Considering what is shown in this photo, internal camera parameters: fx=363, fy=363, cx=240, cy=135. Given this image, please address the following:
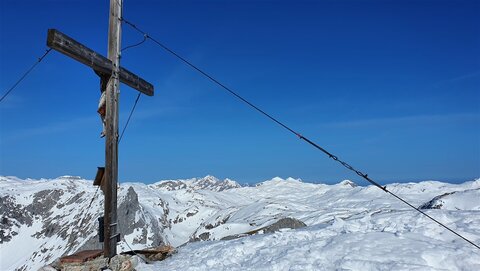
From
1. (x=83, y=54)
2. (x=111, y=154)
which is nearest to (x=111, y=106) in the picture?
(x=111, y=154)

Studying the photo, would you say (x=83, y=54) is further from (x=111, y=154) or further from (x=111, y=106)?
(x=111, y=154)

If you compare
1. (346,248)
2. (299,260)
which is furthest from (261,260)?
(346,248)

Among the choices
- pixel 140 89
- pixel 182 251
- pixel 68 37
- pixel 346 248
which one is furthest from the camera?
pixel 182 251

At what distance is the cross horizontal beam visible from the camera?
9.34 metres

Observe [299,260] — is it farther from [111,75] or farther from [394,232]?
[111,75]

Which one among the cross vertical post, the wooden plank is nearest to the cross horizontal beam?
the cross vertical post

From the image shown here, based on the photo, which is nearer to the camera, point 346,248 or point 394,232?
point 346,248

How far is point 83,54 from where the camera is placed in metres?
10.2

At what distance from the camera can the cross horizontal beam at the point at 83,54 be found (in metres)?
9.34

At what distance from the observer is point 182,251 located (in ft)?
48.3

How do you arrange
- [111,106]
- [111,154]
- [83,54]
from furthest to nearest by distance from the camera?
[111,106]
[111,154]
[83,54]

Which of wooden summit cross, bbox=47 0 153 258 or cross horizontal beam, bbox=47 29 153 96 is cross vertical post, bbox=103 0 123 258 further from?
cross horizontal beam, bbox=47 29 153 96

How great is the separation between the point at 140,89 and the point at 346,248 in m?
9.10

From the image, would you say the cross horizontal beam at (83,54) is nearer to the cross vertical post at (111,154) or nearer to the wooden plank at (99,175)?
the cross vertical post at (111,154)
